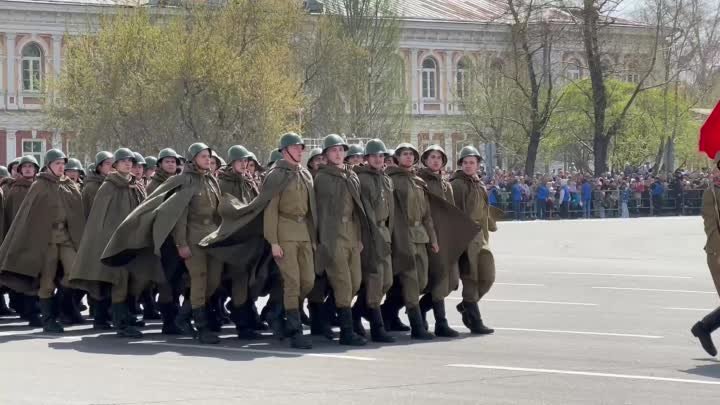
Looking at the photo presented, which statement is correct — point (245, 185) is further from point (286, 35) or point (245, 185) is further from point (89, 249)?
point (286, 35)

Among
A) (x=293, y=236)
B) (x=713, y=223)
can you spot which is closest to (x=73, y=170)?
(x=293, y=236)

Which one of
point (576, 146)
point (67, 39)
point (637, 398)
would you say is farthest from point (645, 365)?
point (576, 146)

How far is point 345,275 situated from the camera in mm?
14852

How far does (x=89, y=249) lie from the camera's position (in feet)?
54.0

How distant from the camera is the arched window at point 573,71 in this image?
59306 millimetres

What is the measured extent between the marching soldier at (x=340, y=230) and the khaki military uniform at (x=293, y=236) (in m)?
0.15

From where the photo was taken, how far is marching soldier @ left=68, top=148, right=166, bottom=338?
53.0 ft

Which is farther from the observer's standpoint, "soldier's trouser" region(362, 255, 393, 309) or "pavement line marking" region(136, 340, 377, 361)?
"soldier's trouser" region(362, 255, 393, 309)

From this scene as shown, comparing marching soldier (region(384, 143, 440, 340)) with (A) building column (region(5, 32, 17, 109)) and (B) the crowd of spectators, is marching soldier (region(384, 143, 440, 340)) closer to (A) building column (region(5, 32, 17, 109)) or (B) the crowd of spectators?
(B) the crowd of spectators

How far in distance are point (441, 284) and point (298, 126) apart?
36.8 metres

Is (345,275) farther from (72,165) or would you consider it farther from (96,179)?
(72,165)

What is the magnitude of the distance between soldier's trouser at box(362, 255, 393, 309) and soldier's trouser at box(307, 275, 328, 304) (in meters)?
0.57

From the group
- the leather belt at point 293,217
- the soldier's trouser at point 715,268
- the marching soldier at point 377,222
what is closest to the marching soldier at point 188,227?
the leather belt at point 293,217

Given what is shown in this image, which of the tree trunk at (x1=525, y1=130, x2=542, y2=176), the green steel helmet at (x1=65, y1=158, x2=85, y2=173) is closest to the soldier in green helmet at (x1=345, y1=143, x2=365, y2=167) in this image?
the green steel helmet at (x1=65, y1=158, x2=85, y2=173)
